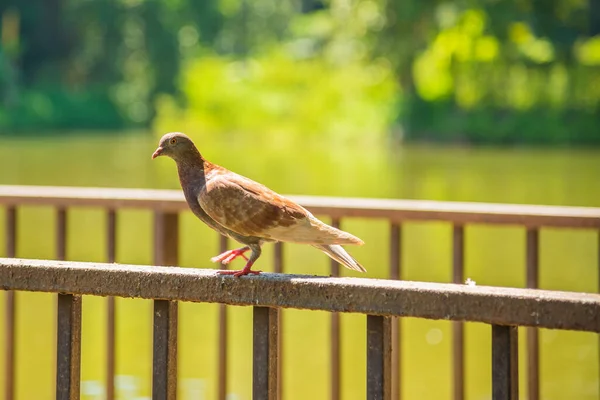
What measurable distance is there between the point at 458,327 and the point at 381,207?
0.38 m

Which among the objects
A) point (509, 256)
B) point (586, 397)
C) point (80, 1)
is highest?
point (80, 1)

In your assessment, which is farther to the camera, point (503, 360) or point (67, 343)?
point (67, 343)

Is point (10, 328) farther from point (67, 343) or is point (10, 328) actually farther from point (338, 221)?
point (67, 343)

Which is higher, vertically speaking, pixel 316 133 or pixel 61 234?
pixel 316 133

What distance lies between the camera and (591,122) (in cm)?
2475

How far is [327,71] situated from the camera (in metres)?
33.2

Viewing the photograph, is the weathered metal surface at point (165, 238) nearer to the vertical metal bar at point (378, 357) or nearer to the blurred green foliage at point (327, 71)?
the vertical metal bar at point (378, 357)

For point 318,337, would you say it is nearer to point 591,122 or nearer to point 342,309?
point 342,309

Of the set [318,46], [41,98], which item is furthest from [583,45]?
[41,98]

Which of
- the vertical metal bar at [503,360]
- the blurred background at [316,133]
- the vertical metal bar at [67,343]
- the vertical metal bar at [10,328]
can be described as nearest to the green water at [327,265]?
the blurred background at [316,133]

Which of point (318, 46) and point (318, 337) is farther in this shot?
point (318, 46)

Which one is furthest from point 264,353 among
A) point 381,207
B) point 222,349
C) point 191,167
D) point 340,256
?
point 222,349

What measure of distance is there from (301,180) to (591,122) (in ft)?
41.0

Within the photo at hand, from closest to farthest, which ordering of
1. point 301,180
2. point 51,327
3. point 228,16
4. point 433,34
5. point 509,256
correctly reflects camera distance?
point 51,327
point 509,256
point 301,180
point 433,34
point 228,16
